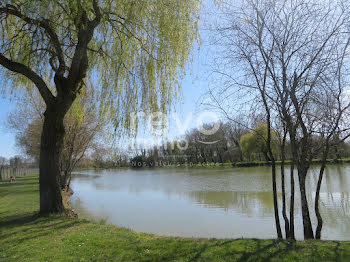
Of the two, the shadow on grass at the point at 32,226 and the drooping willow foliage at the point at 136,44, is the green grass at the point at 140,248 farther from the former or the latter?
the drooping willow foliage at the point at 136,44

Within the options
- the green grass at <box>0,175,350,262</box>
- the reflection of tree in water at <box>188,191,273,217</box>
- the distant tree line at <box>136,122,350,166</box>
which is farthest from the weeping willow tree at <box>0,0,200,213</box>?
the distant tree line at <box>136,122,350,166</box>

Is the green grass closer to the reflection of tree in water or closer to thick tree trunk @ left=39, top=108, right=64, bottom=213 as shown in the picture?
thick tree trunk @ left=39, top=108, right=64, bottom=213

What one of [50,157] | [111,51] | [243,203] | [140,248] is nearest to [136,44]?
[111,51]

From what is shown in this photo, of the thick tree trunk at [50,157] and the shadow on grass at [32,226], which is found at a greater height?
the thick tree trunk at [50,157]

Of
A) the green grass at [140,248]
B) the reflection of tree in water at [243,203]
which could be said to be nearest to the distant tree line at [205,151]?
the reflection of tree in water at [243,203]

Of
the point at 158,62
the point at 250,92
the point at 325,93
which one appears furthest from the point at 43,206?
the point at 325,93

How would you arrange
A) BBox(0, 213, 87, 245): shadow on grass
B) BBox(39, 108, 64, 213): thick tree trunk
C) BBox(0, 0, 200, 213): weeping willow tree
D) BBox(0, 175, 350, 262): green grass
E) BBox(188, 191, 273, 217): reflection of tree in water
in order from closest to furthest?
BBox(0, 175, 350, 262): green grass → BBox(0, 213, 87, 245): shadow on grass → BBox(0, 0, 200, 213): weeping willow tree → BBox(39, 108, 64, 213): thick tree trunk → BBox(188, 191, 273, 217): reflection of tree in water

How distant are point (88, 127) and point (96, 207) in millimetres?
5069

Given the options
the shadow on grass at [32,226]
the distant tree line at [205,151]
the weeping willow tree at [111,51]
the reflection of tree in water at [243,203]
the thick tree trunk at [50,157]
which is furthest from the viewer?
the distant tree line at [205,151]

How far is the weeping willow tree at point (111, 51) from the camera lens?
201 inches

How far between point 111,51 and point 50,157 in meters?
2.81

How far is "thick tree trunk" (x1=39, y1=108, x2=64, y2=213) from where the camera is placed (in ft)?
19.1

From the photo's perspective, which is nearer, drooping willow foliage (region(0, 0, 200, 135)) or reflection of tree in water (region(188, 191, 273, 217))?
drooping willow foliage (region(0, 0, 200, 135))

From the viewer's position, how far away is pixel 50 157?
5.86 m
